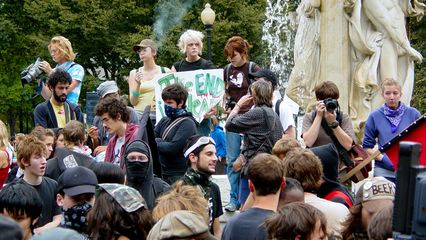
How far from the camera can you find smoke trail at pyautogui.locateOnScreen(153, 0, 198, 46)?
1725 inches

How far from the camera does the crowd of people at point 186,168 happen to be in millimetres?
5750

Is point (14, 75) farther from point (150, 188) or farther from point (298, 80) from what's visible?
point (150, 188)

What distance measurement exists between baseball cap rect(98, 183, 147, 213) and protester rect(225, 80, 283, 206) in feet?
16.1

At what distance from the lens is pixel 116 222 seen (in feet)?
18.7

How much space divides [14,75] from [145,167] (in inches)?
1549

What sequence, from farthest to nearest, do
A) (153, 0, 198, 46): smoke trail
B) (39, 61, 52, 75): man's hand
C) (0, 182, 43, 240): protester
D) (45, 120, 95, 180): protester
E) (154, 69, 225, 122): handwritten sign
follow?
(153, 0, 198, 46): smoke trail → (39, 61, 52, 75): man's hand → (154, 69, 225, 122): handwritten sign → (45, 120, 95, 180): protester → (0, 182, 43, 240): protester

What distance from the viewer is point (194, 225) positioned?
5.11 metres

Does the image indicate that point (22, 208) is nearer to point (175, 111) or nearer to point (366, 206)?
point (366, 206)

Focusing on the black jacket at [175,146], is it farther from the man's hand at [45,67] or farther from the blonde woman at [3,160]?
the man's hand at [45,67]

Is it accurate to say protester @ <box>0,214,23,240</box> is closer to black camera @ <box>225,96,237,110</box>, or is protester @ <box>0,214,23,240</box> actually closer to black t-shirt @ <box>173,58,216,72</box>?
black camera @ <box>225,96,237,110</box>

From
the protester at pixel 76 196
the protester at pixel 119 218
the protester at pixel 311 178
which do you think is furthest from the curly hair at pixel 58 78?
the protester at pixel 119 218

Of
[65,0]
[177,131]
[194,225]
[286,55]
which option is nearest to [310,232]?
[194,225]

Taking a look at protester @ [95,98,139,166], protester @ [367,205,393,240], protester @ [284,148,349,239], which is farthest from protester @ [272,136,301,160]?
protester @ [367,205,393,240]

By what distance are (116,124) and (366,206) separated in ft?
12.2
